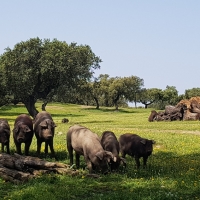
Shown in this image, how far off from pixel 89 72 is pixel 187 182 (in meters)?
39.5

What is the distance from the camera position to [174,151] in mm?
20234

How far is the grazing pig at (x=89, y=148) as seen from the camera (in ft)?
43.4

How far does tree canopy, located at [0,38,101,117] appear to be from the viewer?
154ft

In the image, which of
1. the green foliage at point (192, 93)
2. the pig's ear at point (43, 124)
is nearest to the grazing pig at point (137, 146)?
the pig's ear at point (43, 124)

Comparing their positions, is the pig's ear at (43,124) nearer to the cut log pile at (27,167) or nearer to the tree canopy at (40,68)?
the cut log pile at (27,167)

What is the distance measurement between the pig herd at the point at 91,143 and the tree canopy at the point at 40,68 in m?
27.9

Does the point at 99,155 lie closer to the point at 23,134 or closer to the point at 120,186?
the point at 120,186

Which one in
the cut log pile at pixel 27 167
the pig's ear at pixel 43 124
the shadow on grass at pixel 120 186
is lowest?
the shadow on grass at pixel 120 186

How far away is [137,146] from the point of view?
52.6 ft

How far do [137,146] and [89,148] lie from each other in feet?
9.54

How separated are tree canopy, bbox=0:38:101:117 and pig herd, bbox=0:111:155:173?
91.4 ft

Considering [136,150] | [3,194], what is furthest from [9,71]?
[3,194]

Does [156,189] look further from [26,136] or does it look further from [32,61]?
[32,61]

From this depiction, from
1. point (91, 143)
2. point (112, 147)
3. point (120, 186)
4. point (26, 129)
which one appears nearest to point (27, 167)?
point (91, 143)
